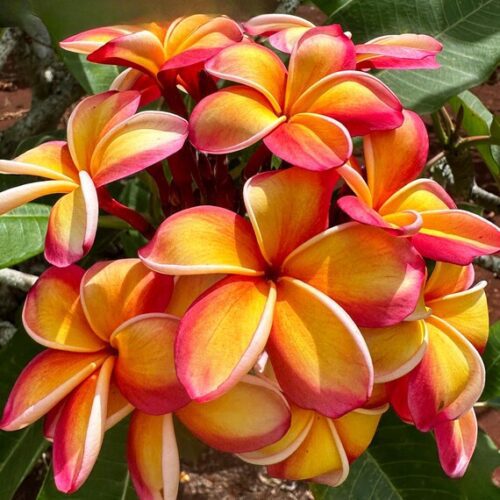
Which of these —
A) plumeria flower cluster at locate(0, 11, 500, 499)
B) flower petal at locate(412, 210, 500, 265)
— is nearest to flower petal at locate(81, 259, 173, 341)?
plumeria flower cluster at locate(0, 11, 500, 499)

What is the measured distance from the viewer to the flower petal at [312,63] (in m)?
0.65

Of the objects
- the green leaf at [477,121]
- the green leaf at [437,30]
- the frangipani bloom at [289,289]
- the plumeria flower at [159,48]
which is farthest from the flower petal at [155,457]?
the green leaf at [477,121]

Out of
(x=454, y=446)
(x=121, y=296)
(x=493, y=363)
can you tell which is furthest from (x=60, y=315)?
(x=493, y=363)

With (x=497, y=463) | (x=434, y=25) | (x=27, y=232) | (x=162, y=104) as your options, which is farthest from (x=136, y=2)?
(x=497, y=463)

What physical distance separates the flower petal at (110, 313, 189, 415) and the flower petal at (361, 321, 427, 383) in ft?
0.54

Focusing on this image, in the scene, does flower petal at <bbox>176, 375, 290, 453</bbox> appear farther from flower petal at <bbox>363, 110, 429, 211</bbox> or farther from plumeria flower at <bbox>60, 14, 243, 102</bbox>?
plumeria flower at <bbox>60, 14, 243, 102</bbox>

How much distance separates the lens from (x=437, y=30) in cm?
104

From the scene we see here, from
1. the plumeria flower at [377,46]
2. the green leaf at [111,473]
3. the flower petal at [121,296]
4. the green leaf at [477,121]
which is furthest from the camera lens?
the green leaf at [477,121]

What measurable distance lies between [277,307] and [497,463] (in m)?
0.65

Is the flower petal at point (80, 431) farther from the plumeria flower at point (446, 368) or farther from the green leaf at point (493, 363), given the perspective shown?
the green leaf at point (493, 363)

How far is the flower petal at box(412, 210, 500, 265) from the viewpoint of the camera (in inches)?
23.0

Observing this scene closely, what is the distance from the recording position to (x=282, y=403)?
1.88 feet

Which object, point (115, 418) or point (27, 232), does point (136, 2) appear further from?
point (115, 418)

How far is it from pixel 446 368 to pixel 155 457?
0.27 meters
